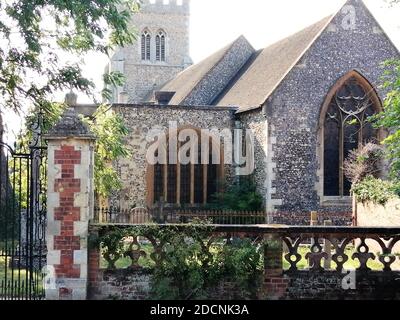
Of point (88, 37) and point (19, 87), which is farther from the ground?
point (88, 37)

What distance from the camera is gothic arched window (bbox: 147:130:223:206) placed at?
21.4 metres

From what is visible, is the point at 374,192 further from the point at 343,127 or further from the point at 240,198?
the point at 240,198

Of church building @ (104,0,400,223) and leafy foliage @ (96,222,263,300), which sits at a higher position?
church building @ (104,0,400,223)

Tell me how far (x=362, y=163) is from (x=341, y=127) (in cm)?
157

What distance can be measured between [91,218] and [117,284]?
3.56ft

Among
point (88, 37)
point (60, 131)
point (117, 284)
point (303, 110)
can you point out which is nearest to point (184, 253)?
point (117, 284)

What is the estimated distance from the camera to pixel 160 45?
1665 inches

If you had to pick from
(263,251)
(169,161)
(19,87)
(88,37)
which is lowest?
(263,251)

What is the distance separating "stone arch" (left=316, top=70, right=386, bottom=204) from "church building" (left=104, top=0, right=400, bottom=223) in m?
0.04

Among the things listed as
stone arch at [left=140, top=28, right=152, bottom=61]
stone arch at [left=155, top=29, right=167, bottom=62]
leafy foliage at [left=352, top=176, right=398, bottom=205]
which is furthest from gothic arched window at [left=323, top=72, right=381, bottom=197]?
stone arch at [left=140, top=28, right=152, bottom=61]

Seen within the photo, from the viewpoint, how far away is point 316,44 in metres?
20.3

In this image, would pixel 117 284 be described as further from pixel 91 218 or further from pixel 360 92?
pixel 360 92

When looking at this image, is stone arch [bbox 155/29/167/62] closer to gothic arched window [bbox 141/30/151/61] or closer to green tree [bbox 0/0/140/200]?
gothic arched window [bbox 141/30/151/61]

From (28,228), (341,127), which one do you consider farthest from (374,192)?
(28,228)
